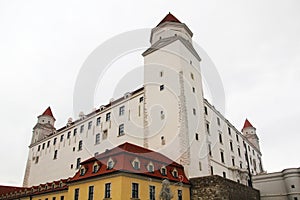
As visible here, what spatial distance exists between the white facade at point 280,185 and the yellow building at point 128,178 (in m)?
16.3

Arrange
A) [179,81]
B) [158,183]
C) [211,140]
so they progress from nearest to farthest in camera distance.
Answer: [158,183], [179,81], [211,140]

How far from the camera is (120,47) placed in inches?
1085

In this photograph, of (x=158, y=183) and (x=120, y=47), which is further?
(x=120, y=47)

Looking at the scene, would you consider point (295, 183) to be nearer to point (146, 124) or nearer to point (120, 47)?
point (146, 124)

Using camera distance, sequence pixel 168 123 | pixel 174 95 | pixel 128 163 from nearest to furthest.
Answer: pixel 128 163, pixel 168 123, pixel 174 95

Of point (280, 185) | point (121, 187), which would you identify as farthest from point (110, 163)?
point (280, 185)

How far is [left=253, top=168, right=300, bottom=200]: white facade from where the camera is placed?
34281 millimetres

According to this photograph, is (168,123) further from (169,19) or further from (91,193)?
(169,19)

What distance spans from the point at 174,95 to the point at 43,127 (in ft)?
129

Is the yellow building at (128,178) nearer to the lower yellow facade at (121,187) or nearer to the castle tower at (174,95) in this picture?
the lower yellow facade at (121,187)

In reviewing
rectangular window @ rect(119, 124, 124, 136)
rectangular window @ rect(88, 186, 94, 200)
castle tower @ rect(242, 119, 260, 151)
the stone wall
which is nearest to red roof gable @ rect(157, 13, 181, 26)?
rectangular window @ rect(119, 124, 124, 136)

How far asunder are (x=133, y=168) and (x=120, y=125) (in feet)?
53.9

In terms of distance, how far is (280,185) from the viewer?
36312 millimetres

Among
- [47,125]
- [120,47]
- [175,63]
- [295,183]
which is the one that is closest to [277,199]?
[295,183]
